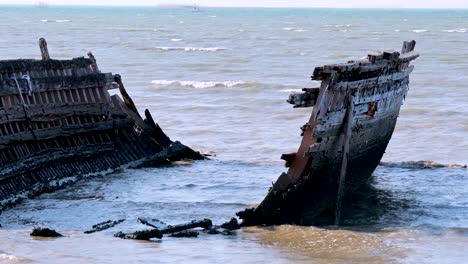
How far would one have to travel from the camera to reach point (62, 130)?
653 inches

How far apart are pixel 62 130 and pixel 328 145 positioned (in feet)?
18.5

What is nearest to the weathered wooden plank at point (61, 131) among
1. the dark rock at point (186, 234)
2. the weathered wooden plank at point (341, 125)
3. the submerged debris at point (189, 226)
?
the submerged debris at point (189, 226)

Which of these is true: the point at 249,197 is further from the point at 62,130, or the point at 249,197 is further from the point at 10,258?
the point at 10,258

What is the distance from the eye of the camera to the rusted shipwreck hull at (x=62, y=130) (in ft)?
50.3

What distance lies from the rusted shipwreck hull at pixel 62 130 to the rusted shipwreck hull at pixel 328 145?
4.08 m

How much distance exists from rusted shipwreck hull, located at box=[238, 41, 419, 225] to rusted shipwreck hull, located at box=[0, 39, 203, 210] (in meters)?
4.08

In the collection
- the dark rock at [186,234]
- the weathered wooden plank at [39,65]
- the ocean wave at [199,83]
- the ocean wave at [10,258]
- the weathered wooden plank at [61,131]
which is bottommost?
the ocean wave at [10,258]

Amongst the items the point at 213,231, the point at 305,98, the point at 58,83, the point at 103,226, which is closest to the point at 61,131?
the point at 58,83

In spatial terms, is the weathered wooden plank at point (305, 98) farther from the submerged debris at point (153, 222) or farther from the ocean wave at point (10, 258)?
the ocean wave at point (10, 258)

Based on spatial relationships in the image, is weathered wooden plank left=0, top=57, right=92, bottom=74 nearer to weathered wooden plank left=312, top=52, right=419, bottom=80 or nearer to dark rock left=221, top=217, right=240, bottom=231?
dark rock left=221, top=217, right=240, bottom=231

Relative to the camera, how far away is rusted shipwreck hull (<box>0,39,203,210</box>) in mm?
15328

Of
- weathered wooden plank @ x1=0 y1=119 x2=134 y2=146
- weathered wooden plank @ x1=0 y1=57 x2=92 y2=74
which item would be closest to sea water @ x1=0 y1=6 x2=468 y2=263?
weathered wooden plank @ x1=0 y1=119 x2=134 y2=146

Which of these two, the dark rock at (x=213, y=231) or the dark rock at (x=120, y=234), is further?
the dark rock at (x=213, y=231)

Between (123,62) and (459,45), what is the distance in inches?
1068
